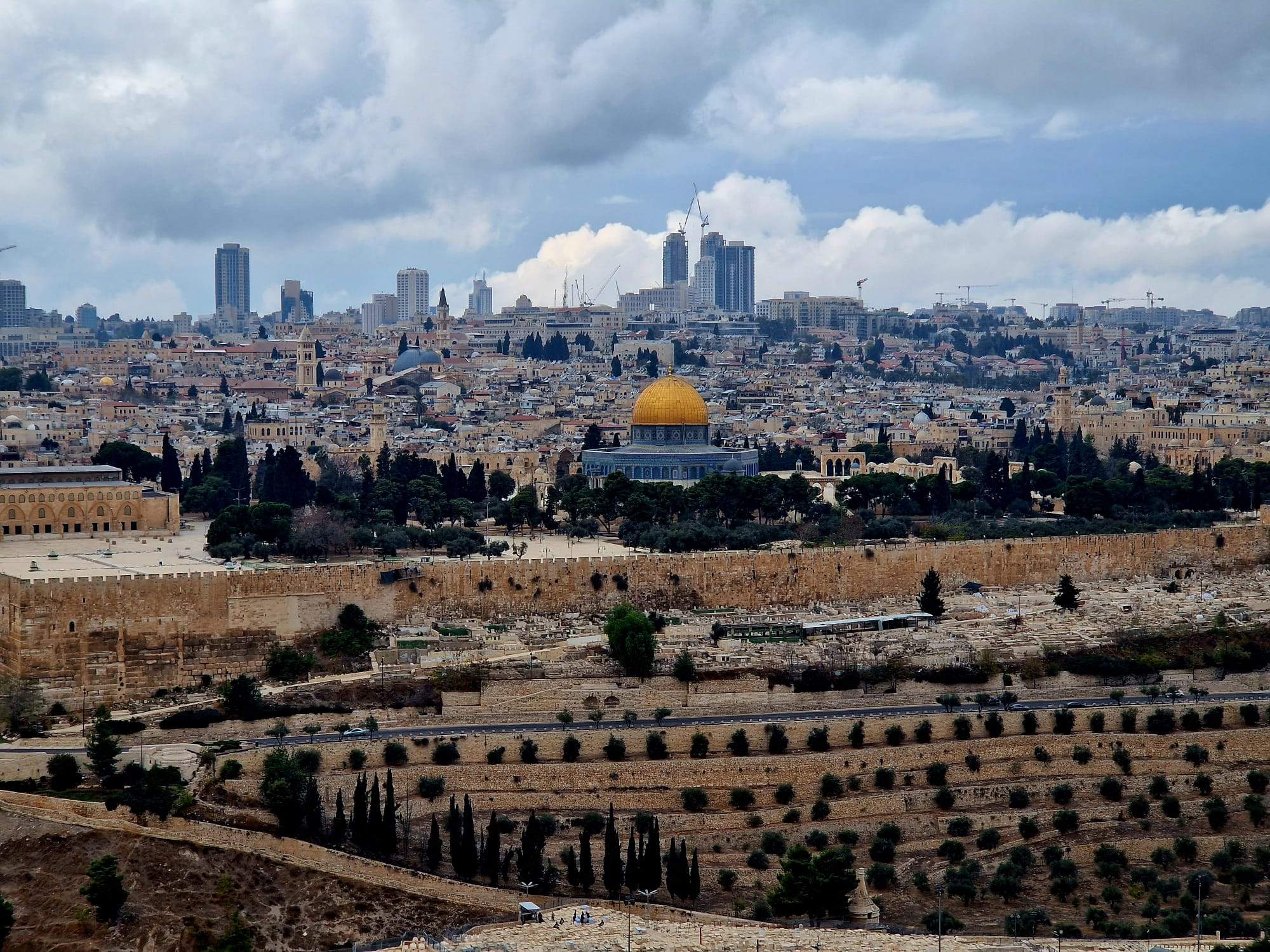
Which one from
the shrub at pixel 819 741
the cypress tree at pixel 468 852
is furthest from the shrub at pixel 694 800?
the cypress tree at pixel 468 852

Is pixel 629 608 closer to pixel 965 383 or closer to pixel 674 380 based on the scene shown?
pixel 674 380

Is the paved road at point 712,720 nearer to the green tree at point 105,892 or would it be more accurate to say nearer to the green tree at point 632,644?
the green tree at point 632,644

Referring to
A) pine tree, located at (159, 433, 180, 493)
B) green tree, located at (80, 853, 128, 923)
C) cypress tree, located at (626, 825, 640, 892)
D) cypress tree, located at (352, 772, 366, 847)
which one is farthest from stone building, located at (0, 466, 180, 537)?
cypress tree, located at (626, 825, 640, 892)

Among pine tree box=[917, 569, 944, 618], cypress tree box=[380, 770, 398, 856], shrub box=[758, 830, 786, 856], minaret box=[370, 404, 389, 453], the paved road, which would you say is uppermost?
minaret box=[370, 404, 389, 453]

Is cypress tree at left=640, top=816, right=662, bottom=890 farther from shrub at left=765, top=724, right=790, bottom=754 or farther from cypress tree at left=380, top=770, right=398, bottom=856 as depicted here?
shrub at left=765, top=724, right=790, bottom=754

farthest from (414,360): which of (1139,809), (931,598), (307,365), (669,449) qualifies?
(1139,809)

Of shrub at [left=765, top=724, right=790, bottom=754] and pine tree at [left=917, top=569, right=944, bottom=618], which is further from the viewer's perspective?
pine tree at [left=917, top=569, right=944, bottom=618]

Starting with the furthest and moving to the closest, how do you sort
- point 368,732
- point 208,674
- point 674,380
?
point 674,380 → point 208,674 → point 368,732

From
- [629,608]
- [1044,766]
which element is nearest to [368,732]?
[629,608]
